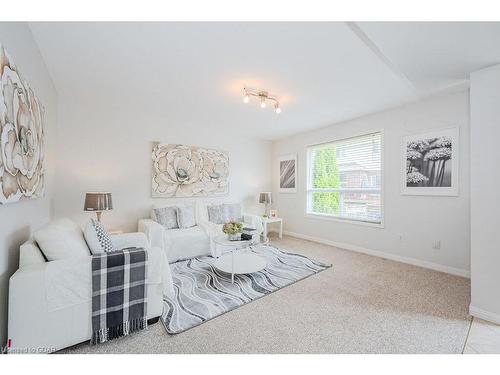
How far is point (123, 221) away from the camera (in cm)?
365

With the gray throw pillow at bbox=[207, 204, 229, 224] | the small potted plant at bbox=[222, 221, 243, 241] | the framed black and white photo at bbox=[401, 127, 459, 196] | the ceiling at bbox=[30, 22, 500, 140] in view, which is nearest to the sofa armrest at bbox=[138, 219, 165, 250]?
the small potted plant at bbox=[222, 221, 243, 241]

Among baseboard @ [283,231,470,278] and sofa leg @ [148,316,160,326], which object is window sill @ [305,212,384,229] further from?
sofa leg @ [148,316,160,326]

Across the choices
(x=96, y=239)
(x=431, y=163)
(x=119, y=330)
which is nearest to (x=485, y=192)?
(x=431, y=163)

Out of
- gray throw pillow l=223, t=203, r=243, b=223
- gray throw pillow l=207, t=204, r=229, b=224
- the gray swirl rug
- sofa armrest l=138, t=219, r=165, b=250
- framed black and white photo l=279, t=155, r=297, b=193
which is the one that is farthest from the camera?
framed black and white photo l=279, t=155, r=297, b=193

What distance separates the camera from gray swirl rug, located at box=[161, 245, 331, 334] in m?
1.93

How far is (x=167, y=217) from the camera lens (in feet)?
11.9

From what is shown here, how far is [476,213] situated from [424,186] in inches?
48.7

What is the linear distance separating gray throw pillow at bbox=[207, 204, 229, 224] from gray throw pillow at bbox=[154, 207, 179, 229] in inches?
26.4

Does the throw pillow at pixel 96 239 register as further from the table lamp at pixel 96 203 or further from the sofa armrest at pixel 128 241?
the table lamp at pixel 96 203

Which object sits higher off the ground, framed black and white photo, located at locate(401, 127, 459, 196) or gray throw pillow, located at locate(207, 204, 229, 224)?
framed black and white photo, located at locate(401, 127, 459, 196)

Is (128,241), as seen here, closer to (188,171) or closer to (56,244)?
(56,244)

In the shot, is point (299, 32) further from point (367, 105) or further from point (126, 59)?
point (367, 105)

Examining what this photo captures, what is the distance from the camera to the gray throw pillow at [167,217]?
3.58m

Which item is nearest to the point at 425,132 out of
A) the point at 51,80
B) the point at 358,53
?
the point at 358,53
